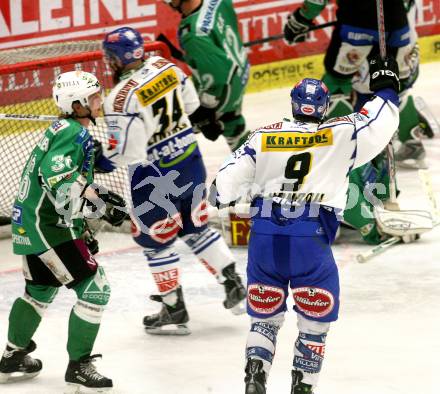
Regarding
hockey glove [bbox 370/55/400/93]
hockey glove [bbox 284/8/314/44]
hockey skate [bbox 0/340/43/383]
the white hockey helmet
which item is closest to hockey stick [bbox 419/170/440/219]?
hockey glove [bbox 284/8/314/44]

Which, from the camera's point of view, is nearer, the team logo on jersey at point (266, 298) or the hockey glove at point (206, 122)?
the team logo on jersey at point (266, 298)

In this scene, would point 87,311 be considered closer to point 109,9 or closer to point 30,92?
point 30,92

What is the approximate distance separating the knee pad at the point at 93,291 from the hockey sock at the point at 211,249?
1.00 meters

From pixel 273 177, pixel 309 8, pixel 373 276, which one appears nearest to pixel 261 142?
pixel 273 177

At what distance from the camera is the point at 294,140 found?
5.09 m

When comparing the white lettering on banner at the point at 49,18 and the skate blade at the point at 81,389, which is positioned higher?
the white lettering on banner at the point at 49,18

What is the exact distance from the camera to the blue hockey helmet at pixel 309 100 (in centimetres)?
518

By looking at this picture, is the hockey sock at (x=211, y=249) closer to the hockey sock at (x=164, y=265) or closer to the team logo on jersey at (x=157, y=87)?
the hockey sock at (x=164, y=265)

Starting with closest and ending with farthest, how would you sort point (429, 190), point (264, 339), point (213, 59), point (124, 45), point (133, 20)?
point (264, 339)
point (124, 45)
point (429, 190)
point (213, 59)
point (133, 20)

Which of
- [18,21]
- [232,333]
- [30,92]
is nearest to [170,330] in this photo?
[232,333]

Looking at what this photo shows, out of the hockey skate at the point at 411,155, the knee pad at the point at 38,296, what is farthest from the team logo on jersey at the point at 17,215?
the hockey skate at the point at 411,155

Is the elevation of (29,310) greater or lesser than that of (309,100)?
lesser

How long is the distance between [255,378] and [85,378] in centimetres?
85

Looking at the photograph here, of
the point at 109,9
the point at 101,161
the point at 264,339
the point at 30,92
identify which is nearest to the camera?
the point at 264,339
